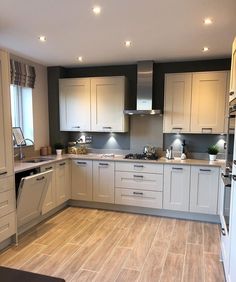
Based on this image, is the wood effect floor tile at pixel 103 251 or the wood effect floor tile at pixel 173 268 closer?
the wood effect floor tile at pixel 173 268

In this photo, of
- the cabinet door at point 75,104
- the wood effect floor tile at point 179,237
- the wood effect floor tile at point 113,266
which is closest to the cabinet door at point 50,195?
the cabinet door at point 75,104

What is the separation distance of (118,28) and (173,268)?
2619mm

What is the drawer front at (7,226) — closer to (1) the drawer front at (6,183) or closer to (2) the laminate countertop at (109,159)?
(1) the drawer front at (6,183)

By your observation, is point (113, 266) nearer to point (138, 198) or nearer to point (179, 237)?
point (179, 237)

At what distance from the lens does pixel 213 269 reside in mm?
2521

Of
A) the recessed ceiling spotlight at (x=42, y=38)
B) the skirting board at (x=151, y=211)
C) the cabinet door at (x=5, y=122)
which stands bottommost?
the skirting board at (x=151, y=211)

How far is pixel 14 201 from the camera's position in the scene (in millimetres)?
2945

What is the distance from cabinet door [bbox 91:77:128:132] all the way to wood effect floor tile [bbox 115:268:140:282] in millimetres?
2315

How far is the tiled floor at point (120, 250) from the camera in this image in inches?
96.8

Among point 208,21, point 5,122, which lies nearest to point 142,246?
point 5,122

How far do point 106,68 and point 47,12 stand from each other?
2.31m

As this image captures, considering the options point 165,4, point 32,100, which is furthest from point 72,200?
point 165,4

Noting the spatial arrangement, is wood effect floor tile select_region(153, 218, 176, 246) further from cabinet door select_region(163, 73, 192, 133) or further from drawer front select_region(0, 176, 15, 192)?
drawer front select_region(0, 176, 15, 192)

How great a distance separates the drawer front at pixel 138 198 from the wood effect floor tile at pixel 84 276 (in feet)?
5.46
